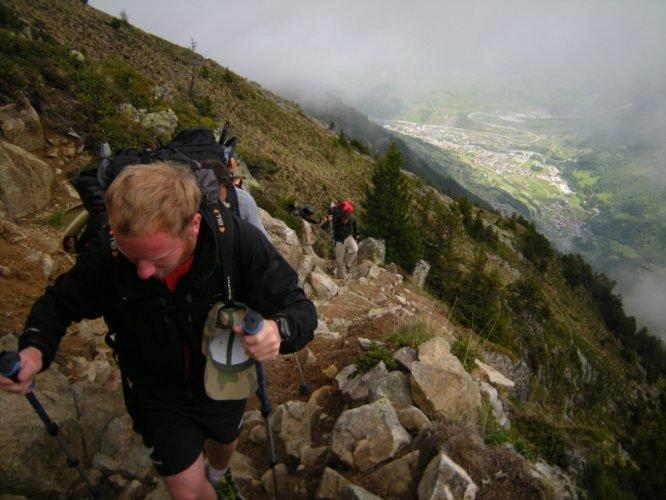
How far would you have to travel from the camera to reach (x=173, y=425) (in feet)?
8.52

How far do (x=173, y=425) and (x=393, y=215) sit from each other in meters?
28.1

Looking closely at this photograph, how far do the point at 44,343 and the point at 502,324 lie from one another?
2653cm

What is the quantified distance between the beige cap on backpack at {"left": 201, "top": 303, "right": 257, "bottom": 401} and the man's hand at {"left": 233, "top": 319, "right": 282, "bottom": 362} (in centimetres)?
16

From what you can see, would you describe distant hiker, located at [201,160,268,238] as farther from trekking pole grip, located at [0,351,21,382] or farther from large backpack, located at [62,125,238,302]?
trekking pole grip, located at [0,351,21,382]

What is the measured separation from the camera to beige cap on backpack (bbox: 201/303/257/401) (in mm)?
2217

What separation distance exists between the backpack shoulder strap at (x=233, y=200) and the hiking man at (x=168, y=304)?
3.20 feet

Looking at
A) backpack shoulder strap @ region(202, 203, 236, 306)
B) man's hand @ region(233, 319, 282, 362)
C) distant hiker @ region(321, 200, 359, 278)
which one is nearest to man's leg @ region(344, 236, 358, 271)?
distant hiker @ region(321, 200, 359, 278)

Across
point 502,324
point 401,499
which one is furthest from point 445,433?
point 502,324

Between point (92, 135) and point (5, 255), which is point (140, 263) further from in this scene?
point (92, 135)

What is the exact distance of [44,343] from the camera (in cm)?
224

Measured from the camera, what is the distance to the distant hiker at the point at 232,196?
3.40 m

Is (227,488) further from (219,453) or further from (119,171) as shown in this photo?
(119,171)

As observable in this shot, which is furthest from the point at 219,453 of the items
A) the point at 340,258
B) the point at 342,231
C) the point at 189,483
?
the point at 340,258

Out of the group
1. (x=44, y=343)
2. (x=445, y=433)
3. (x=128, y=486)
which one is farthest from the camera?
(x=128, y=486)
